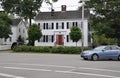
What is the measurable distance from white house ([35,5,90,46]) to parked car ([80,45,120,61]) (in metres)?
34.4

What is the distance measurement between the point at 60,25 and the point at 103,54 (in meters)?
37.7

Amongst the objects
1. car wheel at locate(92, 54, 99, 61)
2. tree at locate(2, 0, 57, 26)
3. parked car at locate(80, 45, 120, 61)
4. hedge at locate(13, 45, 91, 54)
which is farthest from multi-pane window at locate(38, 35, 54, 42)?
car wheel at locate(92, 54, 99, 61)

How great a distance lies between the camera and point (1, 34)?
65.8 metres

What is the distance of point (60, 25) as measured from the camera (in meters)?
67.7

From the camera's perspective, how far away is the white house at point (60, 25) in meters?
66.1

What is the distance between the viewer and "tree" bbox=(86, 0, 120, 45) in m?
50.5

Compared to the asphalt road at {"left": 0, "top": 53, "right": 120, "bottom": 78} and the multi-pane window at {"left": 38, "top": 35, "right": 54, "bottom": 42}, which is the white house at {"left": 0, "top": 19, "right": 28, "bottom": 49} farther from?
the asphalt road at {"left": 0, "top": 53, "right": 120, "bottom": 78}

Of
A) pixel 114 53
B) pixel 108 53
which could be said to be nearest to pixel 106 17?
pixel 114 53

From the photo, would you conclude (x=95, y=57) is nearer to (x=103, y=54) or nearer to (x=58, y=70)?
(x=103, y=54)

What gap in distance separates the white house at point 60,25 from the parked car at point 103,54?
113 ft

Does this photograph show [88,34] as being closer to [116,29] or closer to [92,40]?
[92,40]

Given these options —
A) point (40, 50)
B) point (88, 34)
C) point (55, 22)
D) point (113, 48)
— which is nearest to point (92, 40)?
point (88, 34)

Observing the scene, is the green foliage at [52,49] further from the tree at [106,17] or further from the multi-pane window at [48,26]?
the multi-pane window at [48,26]

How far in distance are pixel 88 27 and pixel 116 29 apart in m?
15.9
